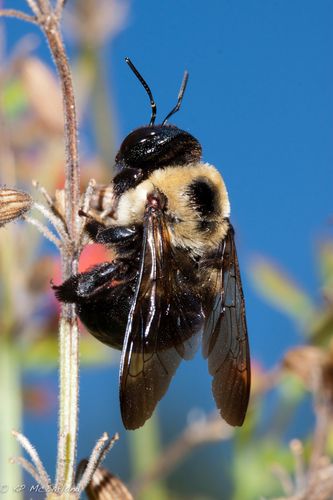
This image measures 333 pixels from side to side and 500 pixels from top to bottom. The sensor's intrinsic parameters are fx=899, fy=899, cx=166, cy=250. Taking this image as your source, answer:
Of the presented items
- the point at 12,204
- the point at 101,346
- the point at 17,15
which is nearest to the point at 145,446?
the point at 101,346

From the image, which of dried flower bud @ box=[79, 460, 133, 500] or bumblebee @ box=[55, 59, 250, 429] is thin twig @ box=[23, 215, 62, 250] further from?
dried flower bud @ box=[79, 460, 133, 500]

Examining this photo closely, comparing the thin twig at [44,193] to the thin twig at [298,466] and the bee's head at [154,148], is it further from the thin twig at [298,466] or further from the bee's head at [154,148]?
the thin twig at [298,466]

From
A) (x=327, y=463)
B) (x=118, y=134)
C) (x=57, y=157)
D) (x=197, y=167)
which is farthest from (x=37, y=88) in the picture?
(x=327, y=463)

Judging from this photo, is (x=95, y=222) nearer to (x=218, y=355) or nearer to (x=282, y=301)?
(x=218, y=355)

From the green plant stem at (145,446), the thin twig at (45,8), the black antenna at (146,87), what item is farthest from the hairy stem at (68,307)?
the green plant stem at (145,446)

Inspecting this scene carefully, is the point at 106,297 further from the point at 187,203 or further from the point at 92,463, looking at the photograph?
the point at 92,463

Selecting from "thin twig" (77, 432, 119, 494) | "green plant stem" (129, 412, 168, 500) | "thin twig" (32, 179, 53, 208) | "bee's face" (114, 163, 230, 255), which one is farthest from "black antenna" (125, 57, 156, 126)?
"green plant stem" (129, 412, 168, 500)
